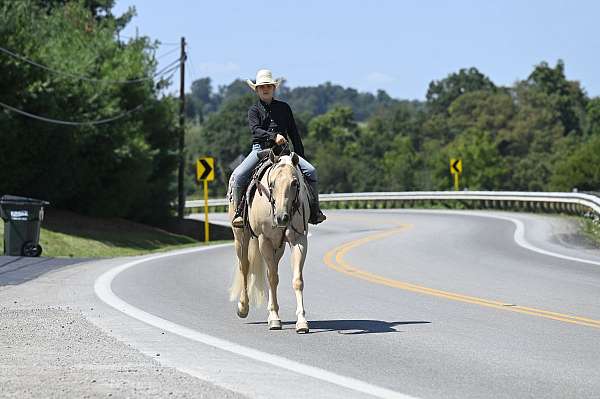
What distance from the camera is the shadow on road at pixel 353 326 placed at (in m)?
11.2

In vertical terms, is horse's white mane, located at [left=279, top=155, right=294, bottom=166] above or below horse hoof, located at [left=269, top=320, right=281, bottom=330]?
above

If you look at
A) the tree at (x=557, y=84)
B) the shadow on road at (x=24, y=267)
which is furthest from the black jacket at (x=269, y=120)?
the tree at (x=557, y=84)

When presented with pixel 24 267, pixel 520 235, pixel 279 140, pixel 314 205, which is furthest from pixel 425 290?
pixel 520 235

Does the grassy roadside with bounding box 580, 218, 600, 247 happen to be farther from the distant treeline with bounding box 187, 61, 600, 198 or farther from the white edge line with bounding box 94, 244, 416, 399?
the distant treeline with bounding box 187, 61, 600, 198

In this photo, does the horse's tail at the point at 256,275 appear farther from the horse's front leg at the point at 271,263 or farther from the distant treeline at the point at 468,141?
the distant treeline at the point at 468,141

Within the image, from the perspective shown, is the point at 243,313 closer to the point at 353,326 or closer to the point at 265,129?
the point at 353,326

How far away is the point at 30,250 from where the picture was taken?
24672 millimetres

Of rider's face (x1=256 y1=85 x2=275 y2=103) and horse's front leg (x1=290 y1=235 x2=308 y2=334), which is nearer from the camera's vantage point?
horse's front leg (x1=290 y1=235 x2=308 y2=334)

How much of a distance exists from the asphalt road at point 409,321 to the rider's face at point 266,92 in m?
2.52

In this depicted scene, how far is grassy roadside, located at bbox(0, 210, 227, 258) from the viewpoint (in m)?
33.5

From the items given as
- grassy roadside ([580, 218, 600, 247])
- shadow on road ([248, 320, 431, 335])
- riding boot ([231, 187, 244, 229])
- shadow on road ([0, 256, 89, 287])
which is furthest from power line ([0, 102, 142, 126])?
shadow on road ([248, 320, 431, 335])

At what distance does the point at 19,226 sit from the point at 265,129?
1371 cm

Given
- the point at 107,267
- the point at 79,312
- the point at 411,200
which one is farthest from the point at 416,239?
the point at 411,200

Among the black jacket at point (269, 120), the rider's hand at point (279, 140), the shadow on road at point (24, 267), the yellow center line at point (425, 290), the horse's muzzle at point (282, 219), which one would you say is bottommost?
the shadow on road at point (24, 267)
